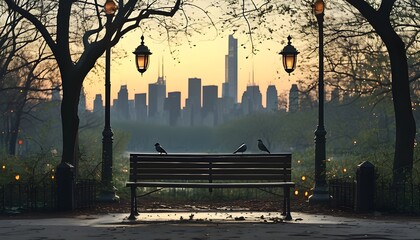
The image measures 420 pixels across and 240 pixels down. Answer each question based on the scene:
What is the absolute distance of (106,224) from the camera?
51.5 feet

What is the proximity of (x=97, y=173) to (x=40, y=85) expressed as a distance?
26541 millimetres

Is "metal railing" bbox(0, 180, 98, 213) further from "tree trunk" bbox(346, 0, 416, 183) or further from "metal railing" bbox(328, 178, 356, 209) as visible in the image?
"tree trunk" bbox(346, 0, 416, 183)

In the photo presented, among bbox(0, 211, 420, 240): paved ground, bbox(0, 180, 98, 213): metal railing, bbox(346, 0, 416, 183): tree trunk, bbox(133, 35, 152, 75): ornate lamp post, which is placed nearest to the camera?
bbox(0, 211, 420, 240): paved ground

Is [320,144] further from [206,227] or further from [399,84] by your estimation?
[206,227]

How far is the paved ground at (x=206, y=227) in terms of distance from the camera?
13.4m

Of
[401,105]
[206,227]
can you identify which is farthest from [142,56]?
[206,227]

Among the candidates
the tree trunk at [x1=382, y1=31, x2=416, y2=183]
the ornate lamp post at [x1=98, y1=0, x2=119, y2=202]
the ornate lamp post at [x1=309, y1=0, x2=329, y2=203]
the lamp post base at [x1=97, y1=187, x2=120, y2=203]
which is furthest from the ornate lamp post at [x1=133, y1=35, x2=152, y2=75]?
the tree trunk at [x1=382, y1=31, x2=416, y2=183]

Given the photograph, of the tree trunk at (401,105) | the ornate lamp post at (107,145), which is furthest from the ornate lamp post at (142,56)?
the tree trunk at (401,105)

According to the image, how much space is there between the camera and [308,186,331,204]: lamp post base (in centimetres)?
2039

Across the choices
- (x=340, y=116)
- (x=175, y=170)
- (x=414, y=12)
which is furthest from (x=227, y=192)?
(x=340, y=116)

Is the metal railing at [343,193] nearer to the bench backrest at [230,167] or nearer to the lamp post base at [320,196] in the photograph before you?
the lamp post base at [320,196]

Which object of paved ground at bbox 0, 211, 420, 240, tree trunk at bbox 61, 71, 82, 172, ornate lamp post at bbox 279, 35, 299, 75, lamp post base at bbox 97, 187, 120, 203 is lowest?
paved ground at bbox 0, 211, 420, 240

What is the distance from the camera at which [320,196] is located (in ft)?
67.2

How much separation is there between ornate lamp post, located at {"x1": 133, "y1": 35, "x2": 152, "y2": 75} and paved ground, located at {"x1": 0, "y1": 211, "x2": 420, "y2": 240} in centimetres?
582
